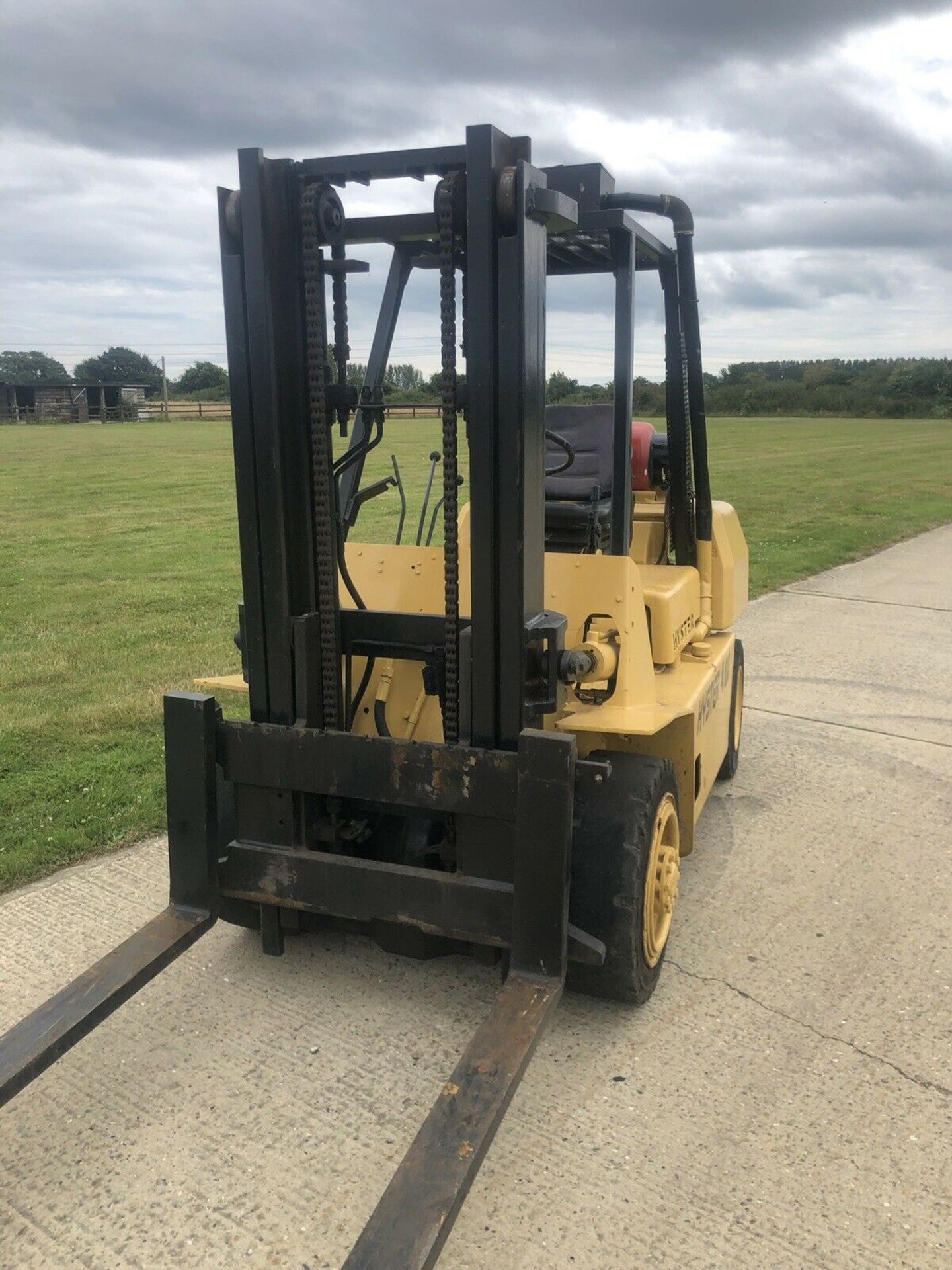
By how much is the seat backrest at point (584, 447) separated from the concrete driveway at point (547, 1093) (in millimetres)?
A: 1667

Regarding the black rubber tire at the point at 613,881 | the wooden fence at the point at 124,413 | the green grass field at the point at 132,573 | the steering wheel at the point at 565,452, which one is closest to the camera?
the black rubber tire at the point at 613,881

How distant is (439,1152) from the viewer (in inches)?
91.2

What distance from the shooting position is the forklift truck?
2.86 meters

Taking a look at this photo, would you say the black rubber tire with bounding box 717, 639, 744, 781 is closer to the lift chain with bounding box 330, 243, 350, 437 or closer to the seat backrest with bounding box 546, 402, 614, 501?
the seat backrest with bounding box 546, 402, 614, 501

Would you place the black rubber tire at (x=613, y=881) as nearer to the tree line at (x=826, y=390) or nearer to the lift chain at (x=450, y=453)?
the lift chain at (x=450, y=453)

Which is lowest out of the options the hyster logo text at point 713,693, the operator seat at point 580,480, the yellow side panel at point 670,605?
the hyster logo text at point 713,693

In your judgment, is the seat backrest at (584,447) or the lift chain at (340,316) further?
the seat backrest at (584,447)

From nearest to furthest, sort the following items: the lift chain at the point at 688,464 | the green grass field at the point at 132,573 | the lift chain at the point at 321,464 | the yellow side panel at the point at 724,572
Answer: the lift chain at the point at 321,464 < the lift chain at the point at 688,464 < the yellow side panel at the point at 724,572 < the green grass field at the point at 132,573

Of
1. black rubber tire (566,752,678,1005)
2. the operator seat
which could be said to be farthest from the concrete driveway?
the operator seat

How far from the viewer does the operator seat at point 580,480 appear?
4102 mm

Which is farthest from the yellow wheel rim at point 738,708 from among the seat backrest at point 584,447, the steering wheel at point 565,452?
the steering wheel at point 565,452

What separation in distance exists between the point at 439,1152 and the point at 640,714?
160 centimetres

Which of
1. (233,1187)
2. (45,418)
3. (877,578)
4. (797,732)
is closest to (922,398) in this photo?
(45,418)

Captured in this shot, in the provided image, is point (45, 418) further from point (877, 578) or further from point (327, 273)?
point (327, 273)
